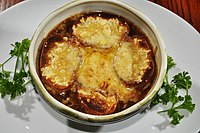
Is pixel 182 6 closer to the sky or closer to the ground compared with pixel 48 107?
closer to the sky

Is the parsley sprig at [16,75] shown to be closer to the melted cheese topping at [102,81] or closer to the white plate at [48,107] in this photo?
the white plate at [48,107]

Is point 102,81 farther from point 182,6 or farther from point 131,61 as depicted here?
point 182,6

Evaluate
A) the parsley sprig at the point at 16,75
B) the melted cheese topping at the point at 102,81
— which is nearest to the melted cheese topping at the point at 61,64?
the melted cheese topping at the point at 102,81

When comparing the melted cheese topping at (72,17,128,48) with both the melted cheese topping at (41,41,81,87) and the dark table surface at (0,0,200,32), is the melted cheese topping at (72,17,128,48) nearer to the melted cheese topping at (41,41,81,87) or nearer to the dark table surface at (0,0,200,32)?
the melted cheese topping at (41,41,81,87)

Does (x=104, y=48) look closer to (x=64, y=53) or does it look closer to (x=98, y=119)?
(x=64, y=53)

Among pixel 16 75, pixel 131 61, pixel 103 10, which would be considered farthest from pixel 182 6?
pixel 16 75
